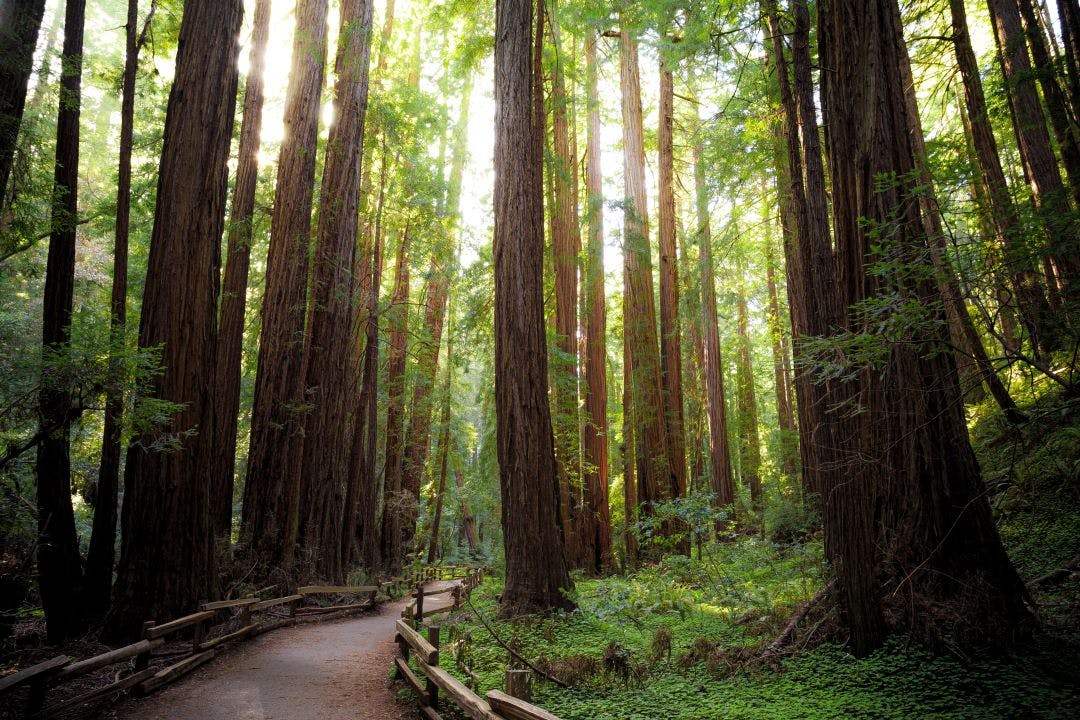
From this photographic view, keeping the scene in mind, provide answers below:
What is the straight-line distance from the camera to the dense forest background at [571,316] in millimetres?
4762

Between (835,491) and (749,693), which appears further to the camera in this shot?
(835,491)

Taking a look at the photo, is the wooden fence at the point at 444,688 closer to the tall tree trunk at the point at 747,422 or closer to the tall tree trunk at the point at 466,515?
the tall tree trunk at the point at 747,422

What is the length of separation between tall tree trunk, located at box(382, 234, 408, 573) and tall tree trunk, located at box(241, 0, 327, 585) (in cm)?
656

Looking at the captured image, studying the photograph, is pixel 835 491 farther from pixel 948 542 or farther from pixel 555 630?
pixel 555 630

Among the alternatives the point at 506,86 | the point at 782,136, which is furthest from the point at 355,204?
the point at 782,136

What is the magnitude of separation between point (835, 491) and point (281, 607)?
33.7ft

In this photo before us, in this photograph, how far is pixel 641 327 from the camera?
1386cm

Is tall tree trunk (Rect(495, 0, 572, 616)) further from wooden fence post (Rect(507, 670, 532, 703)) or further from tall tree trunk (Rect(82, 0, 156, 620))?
tall tree trunk (Rect(82, 0, 156, 620))

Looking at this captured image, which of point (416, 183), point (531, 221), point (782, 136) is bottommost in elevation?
point (531, 221)

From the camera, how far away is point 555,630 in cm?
719

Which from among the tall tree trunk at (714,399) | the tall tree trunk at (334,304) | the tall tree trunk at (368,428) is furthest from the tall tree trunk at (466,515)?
the tall tree trunk at (334,304)

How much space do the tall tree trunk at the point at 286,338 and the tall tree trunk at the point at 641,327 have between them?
699 centimetres

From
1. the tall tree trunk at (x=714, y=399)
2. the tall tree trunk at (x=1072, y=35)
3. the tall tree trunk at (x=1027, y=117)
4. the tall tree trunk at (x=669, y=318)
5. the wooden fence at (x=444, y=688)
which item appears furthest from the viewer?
the tall tree trunk at (x=714, y=399)

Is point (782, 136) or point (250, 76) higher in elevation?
point (250, 76)
